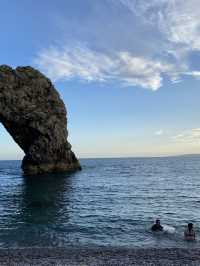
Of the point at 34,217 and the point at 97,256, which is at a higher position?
the point at 97,256

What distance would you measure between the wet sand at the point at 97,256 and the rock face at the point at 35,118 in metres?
56.7

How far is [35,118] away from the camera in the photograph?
7525 centimetres

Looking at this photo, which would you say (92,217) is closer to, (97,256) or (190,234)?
(190,234)

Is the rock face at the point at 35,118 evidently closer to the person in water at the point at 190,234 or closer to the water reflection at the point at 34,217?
the water reflection at the point at 34,217

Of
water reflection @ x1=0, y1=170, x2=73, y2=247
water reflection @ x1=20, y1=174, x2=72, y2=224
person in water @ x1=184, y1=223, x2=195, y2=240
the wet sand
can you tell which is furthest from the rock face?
person in water @ x1=184, y1=223, x2=195, y2=240

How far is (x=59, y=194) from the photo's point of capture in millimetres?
45906

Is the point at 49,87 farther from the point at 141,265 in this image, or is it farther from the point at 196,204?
the point at 141,265

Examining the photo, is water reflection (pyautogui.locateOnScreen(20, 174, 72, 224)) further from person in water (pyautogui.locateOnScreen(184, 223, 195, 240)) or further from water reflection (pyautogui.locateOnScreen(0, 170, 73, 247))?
person in water (pyautogui.locateOnScreen(184, 223, 195, 240))

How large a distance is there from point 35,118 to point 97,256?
6059cm

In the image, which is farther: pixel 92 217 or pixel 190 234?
pixel 92 217

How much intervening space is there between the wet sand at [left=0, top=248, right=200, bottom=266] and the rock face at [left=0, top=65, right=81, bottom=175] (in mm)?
56719

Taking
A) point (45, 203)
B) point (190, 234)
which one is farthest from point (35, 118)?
point (190, 234)

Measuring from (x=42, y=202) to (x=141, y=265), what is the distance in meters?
25.5

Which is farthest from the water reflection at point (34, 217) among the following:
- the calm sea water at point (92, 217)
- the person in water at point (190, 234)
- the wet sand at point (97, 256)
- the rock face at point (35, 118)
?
the rock face at point (35, 118)
